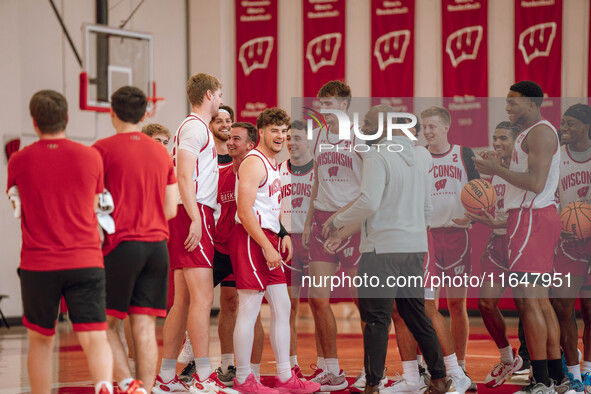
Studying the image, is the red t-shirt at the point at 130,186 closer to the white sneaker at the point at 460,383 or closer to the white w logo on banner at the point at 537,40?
the white sneaker at the point at 460,383

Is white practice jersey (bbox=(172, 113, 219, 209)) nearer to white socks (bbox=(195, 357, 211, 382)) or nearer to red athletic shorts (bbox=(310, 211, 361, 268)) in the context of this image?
red athletic shorts (bbox=(310, 211, 361, 268))

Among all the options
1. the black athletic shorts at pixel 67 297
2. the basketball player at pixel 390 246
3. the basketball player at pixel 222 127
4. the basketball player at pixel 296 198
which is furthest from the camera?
the basketball player at pixel 222 127

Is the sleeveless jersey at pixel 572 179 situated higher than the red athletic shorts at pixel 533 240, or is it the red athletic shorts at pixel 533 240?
the sleeveless jersey at pixel 572 179

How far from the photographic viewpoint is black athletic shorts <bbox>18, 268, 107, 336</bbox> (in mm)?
4168

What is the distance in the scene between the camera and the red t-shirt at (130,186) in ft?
15.0

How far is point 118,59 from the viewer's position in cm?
1145

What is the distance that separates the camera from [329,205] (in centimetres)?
636

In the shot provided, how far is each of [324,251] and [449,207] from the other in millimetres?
1174

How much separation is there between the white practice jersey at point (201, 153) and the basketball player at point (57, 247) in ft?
4.71

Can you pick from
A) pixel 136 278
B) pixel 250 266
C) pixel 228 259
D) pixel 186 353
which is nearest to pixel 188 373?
pixel 186 353

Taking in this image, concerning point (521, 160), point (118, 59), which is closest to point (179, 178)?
point (521, 160)

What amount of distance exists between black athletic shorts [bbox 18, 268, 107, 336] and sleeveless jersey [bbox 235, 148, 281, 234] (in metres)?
1.70

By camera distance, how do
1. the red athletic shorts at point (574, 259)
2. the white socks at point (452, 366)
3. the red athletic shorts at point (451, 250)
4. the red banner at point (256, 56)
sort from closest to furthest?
the white socks at point (452, 366) < the red athletic shorts at point (574, 259) < the red athletic shorts at point (451, 250) < the red banner at point (256, 56)

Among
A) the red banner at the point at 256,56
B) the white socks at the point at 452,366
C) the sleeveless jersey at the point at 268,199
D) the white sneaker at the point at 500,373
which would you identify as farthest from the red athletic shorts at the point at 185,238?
the red banner at the point at 256,56
